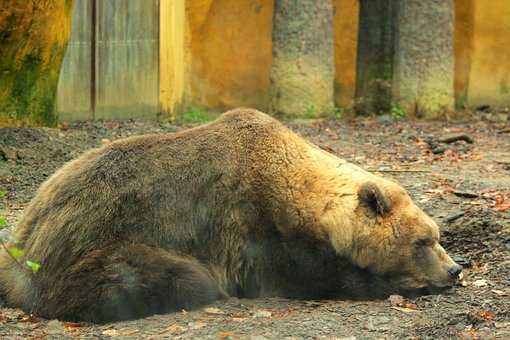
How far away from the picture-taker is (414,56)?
13.8 meters

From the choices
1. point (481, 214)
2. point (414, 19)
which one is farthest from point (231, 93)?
point (481, 214)

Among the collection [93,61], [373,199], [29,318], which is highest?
[93,61]

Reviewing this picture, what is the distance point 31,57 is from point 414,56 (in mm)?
6093

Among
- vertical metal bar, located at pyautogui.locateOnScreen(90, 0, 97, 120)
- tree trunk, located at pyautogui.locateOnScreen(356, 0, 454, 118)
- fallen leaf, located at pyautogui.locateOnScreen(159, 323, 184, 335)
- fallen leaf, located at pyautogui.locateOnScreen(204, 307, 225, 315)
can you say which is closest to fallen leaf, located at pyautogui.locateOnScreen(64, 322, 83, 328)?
fallen leaf, located at pyautogui.locateOnScreen(159, 323, 184, 335)

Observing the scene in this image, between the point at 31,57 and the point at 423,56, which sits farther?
the point at 423,56

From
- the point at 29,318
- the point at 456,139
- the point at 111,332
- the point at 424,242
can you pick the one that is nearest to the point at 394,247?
the point at 424,242

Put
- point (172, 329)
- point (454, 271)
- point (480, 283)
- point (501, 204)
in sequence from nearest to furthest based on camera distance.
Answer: point (172, 329) → point (454, 271) → point (480, 283) → point (501, 204)

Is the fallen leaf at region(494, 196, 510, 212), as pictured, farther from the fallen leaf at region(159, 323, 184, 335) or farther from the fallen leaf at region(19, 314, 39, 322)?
the fallen leaf at region(19, 314, 39, 322)

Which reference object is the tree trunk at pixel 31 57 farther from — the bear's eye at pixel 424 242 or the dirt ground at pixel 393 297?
the bear's eye at pixel 424 242

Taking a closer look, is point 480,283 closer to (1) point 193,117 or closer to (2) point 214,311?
(2) point 214,311

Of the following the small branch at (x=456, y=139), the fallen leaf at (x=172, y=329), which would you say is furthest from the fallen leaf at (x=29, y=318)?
the small branch at (x=456, y=139)

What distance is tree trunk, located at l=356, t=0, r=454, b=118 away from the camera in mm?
13719

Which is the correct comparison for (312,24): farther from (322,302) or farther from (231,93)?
(322,302)

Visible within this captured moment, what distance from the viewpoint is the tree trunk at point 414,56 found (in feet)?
45.0
